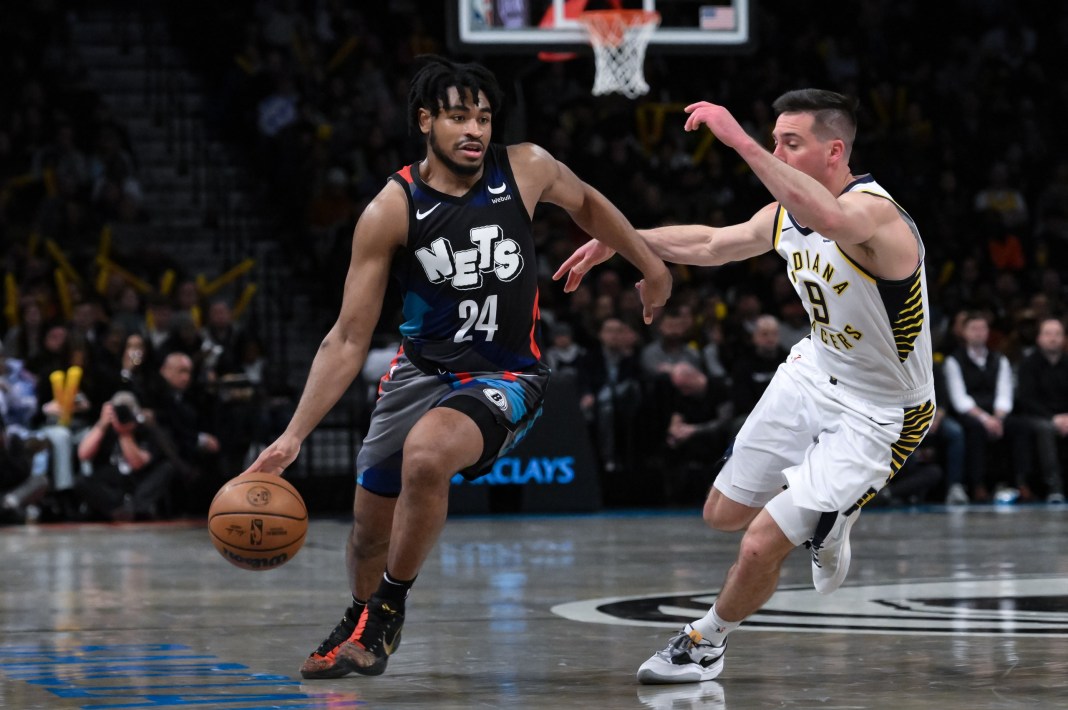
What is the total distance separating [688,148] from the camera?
2106 centimetres

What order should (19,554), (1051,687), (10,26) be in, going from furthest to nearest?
1. (10,26)
2. (19,554)
3. (1051,687)

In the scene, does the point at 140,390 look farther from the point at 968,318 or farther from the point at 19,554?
the point at 968,318

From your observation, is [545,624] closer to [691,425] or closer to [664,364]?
[691,425]

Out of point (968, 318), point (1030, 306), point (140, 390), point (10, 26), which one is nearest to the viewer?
point (140, 390)

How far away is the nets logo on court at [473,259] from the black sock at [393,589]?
1084mm

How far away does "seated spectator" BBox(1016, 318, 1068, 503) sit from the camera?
52.4 ft

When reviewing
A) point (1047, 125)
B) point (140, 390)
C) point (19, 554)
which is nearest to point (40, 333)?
point (140, 390)

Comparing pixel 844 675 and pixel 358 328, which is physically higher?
pixel 358 328

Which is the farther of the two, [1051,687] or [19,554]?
[19,554]

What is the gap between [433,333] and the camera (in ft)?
21.3

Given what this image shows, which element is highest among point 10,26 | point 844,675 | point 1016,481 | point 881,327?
point 10,26

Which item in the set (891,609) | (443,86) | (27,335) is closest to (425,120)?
(443,86)

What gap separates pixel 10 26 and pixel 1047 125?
42.7 feet

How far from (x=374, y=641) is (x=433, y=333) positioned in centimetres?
114
